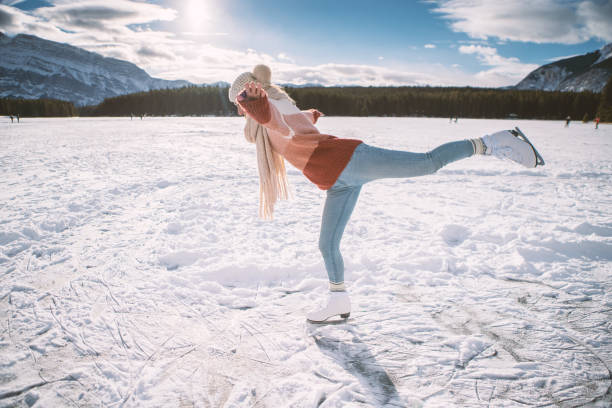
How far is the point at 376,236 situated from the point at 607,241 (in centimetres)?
282

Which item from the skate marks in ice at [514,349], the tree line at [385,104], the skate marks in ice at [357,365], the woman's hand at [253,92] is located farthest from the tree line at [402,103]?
the skate marks in ice at [357,365]

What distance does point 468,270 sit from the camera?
3322 mm

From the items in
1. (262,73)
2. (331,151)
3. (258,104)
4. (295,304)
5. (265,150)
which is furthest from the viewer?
(295,304)

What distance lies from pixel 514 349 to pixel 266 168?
224cm

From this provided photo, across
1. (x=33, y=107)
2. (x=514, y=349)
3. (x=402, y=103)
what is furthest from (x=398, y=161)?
(x=33, y=107)

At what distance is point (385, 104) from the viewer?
269 feet

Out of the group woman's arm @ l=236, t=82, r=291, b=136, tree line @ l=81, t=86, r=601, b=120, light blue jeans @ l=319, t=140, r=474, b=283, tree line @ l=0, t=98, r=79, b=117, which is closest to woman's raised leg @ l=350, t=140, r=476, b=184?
light blue jeans @ l=319, t=140, r=474, b=283

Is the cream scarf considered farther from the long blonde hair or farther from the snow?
the snow

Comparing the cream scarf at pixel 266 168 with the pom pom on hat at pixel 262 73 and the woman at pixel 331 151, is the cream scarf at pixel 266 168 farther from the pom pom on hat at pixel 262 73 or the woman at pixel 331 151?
the pom pom on hat at pixel 262 73

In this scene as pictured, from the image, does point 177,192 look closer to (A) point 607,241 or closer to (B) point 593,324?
(B) point 593,324

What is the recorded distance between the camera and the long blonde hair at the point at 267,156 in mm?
2107

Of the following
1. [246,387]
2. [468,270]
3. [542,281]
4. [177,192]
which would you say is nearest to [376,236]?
[468,270]

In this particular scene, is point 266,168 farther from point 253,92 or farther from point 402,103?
point 402,103

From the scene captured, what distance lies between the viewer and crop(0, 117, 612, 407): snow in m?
1.89
